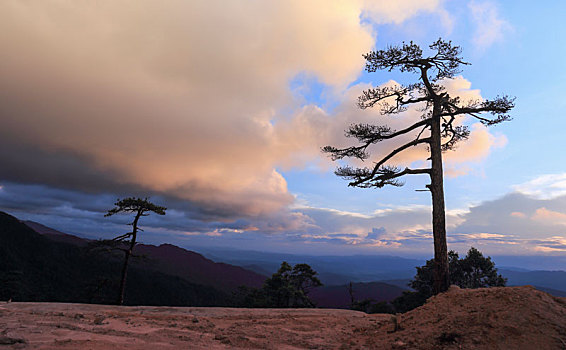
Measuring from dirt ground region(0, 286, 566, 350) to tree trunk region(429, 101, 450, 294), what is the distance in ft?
9.07

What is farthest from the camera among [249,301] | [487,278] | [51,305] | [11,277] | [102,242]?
[11,277]

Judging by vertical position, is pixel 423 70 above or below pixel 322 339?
above

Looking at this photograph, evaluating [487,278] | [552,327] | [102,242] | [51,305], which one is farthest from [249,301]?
[552,327]

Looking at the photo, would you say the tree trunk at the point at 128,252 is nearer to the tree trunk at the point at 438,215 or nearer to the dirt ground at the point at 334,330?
the dirt ground at the point at 334,330

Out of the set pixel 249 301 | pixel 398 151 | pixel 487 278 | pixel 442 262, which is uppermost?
pixel 398 151

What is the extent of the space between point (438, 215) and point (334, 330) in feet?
19.8

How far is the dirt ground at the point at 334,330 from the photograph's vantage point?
423 centimetres

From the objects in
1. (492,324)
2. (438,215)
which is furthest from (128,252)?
(492,324)

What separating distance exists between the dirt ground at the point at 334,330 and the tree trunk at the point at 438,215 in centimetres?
276

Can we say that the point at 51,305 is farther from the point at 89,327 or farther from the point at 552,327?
the point at 552,327

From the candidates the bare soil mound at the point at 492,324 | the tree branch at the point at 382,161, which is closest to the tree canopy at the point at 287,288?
the tree branch at the point at 382,161

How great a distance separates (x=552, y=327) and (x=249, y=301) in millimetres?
36139

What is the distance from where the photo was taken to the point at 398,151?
Result: 11109mm

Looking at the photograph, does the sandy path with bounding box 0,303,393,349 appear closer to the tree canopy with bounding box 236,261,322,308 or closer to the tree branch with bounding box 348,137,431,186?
the tree branch with bounding box 348,137,431,186
